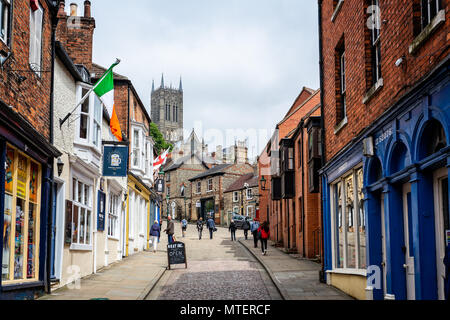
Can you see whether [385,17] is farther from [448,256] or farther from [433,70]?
[448,256]

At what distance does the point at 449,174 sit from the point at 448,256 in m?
1.03

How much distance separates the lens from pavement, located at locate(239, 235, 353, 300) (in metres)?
12.1

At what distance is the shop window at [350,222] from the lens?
11469 mm

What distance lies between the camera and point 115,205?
21422 millimetres

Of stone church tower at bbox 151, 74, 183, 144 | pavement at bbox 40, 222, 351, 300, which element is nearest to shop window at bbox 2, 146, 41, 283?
pavement at bbox 40, 222, 351, 300

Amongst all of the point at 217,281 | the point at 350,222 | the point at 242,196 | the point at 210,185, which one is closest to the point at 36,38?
the point at 350,222

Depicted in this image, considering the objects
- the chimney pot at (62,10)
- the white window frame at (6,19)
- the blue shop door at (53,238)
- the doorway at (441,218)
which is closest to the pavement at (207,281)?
the blue shop door at (53,238)

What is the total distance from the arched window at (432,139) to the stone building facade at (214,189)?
58351 mm

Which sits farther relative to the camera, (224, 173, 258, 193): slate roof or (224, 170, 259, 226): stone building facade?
(224, 173, 258, 193): slate roof

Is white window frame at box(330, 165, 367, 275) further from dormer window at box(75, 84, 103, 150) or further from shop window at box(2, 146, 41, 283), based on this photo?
dormer window at box(75, 84, 103, 150)

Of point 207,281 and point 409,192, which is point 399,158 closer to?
point 409,192

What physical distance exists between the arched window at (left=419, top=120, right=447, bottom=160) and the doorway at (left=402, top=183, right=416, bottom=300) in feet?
3.88

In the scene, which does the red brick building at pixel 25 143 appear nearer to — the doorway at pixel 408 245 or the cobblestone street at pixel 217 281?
the cobblestone street at pixel 217 281
